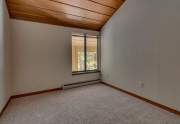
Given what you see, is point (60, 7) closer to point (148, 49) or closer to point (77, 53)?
point (77, 53)

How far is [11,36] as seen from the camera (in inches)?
110

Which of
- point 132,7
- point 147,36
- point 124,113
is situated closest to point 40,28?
point 132,7

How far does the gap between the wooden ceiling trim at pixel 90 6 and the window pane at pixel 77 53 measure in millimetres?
1176

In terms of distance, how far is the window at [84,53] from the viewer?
3951 millimetres

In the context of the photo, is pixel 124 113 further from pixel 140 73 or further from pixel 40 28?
pixel 40 28

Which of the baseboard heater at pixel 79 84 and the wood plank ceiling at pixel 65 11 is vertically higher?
the wood plank ceiling at pixel 65 11

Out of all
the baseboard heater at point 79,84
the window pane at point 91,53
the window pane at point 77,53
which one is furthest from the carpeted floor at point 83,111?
the window pane at point 91,53

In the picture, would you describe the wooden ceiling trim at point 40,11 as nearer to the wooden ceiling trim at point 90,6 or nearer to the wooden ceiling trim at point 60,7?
the wooden ceiling trim at point 60,7

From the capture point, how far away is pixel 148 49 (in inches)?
101

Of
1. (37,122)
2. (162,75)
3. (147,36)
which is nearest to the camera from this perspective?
(37,122)

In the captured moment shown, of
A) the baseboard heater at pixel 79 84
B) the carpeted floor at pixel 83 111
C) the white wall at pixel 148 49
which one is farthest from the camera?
the baseboard heater at pixel 79 84

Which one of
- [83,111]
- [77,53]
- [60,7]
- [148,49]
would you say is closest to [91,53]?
[77,53]

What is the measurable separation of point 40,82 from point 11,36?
1438 mm

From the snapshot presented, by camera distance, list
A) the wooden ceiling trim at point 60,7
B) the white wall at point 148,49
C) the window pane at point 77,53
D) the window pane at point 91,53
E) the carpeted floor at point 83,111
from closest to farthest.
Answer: the carpeted floor at point 83,111
the white wall at point 148,49
the wooden ceiling trim at point 60,7
the window pane at point 77,53
the window pane at point 91,53
